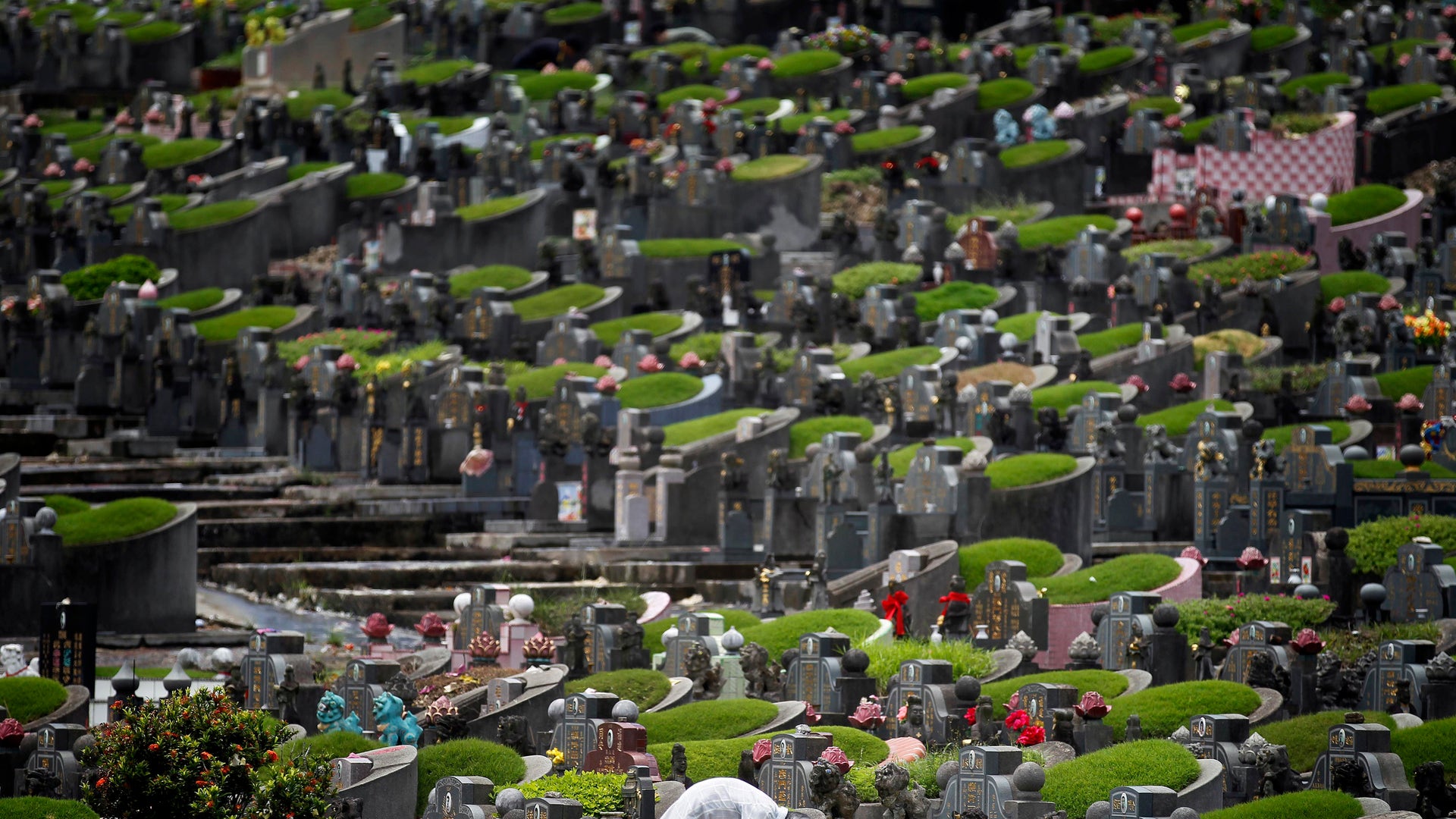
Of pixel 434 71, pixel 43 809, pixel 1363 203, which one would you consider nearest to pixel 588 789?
pixel 43 809

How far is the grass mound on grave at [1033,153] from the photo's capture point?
58125mm

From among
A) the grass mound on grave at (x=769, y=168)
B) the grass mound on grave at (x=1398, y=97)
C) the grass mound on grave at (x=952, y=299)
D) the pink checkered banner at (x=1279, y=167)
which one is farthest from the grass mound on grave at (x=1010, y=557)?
the grass mound on grave at (x=1398, y=97)

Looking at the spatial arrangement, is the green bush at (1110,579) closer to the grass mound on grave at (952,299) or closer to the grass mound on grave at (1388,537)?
the grass mound on grave at (1388,537)

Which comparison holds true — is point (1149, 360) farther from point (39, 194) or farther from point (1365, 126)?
point (39, 194)

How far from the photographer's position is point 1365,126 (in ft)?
194

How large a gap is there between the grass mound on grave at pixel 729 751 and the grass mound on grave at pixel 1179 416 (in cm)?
1632

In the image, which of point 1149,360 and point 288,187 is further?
point 288,187

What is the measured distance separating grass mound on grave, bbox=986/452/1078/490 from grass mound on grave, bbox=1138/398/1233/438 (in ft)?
9.48

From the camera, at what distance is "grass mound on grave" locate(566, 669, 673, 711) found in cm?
2845

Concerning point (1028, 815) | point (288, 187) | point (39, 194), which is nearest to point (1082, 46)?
point (288, 187)

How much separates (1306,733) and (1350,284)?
2528 centimetres

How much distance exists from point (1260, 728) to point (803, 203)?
103ft

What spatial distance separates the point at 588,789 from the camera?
75.4 ft

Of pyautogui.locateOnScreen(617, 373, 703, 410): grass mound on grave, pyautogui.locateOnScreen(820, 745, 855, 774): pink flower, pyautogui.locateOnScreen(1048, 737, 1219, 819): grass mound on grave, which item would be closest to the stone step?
pyautogui.locateOnScreen(617, 373, 703, 410): grass mound on grave
